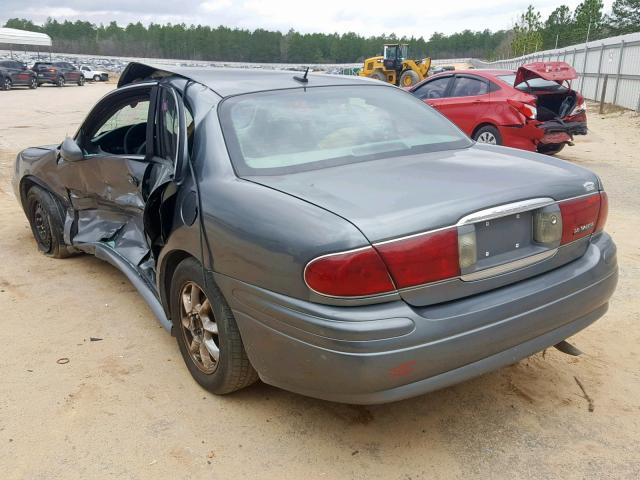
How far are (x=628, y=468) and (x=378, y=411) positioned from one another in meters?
1.10

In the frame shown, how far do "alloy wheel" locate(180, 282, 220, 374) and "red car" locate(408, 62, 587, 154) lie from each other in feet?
21.4

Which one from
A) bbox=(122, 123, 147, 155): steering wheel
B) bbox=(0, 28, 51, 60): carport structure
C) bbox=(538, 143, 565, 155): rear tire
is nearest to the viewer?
bbox=(122, 123, 147, 155): steering wheel

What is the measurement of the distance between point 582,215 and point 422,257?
985 mm

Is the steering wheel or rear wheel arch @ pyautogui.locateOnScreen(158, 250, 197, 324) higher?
the steering wheel

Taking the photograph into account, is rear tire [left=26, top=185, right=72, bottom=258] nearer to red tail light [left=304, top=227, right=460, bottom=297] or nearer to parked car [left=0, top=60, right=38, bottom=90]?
red tail light [left=304, top=227, right=460, bottom=297]

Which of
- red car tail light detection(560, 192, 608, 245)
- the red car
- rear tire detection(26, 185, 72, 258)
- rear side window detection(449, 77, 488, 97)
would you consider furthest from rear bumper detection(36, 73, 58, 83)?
red car tail light detection(560, 192, 608, 245)

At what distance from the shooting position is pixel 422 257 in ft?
7.23

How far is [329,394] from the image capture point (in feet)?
7.54

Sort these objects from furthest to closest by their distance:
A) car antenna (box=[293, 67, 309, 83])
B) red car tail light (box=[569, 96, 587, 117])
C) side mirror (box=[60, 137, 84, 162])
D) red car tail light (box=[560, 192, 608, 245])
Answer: red car tail light (box=[569, 96, 587, 117])
side mirror (box=[60, 137, 84, 162])
car antenna (box=[293, 67, 309, 83])
red car tail light (box=[560, 192, 608, 245])

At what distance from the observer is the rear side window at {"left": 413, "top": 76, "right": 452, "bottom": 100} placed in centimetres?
1024

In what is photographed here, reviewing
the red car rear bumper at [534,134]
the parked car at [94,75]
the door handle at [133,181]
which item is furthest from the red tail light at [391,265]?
the parked car at [94,75]

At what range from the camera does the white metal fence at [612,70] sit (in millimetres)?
19922

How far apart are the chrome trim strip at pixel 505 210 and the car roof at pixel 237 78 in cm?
156

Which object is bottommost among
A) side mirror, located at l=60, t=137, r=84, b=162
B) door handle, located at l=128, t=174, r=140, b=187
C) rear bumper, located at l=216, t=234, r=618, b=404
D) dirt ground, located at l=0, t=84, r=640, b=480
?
dirt ground, located at l=0, t=84, r=640, b=480
